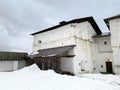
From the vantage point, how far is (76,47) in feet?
61.9

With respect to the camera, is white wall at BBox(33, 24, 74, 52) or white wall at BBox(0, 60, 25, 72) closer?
white wall at BBox(33, 24, 74, 52)

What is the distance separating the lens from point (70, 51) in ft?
61.7

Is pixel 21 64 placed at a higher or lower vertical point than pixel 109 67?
higher

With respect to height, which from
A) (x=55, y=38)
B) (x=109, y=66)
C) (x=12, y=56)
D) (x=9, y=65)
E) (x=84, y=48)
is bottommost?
(x=109, y=66)

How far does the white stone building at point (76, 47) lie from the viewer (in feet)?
60.2

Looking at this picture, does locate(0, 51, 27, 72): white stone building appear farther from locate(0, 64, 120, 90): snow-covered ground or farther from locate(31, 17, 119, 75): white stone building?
locate(0, 64, 120, 90): snow-covered ground

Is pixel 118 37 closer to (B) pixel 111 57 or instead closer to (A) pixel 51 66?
(B) pixel 111 57

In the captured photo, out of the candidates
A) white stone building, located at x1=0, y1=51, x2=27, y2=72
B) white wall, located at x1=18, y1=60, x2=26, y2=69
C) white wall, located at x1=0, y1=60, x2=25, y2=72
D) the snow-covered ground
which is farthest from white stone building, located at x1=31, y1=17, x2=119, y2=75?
the snow-covered ground

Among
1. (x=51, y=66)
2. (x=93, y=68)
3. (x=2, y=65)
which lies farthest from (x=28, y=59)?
(x=93, y=68)

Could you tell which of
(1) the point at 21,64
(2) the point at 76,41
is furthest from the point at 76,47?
(1) the point at 21,64

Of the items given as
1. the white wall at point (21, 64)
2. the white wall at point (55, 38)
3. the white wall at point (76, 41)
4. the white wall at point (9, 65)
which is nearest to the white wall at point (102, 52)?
the white wall at point (76, 41)

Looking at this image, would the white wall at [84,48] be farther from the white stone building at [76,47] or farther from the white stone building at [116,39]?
the white stone building at [116,39]

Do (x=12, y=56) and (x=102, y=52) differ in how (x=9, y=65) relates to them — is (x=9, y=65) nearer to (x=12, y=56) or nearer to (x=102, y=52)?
(x=12, y=56)

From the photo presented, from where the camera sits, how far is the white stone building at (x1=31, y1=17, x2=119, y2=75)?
1834 centimetres
